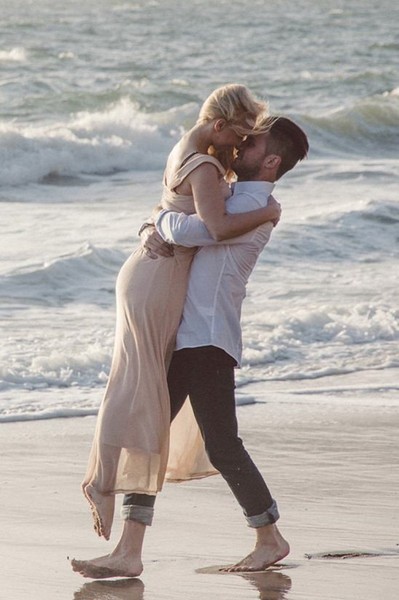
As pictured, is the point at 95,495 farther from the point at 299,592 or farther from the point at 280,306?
the point at 280,306

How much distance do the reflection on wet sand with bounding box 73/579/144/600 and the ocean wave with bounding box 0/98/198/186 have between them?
501 inches

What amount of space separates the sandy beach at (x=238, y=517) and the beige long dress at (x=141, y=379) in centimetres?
32

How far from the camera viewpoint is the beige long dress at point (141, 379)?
12.8 ft

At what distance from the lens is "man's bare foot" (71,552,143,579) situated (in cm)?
388

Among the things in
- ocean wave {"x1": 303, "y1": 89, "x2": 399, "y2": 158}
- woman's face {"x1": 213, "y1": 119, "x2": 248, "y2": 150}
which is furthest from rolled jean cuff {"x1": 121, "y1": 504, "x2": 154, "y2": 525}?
ocean wave {"x1": 303, "y1": 89, "x2": 399, "y2": 158}

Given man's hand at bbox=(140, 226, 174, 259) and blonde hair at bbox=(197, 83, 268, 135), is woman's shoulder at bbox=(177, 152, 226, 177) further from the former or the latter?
man's hand at bbox=(140, 226, 174, 259)

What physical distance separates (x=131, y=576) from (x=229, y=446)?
0.48m

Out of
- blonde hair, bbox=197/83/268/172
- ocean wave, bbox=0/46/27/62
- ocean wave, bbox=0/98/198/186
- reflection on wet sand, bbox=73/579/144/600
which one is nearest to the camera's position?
reflection on wet sand, bbox=73/579/144/600

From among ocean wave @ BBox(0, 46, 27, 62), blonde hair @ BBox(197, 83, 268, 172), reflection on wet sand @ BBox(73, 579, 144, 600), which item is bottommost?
reflection on wet sand @ BBox(73, 579, 144, 600)

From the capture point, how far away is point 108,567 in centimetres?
390

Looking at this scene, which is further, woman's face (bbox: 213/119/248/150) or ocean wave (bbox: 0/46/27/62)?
ocean wave (bbox: 0/46/27/62)

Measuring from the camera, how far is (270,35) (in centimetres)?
3878

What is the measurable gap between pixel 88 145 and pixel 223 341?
50.6ft

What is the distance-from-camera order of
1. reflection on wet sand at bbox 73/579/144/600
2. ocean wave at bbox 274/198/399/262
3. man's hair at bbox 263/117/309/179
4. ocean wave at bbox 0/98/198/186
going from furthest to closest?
ocean wave at bbox 0/98/198/186
ocean wave at bbox 274/198/399/262
man's hair at bbox 263/117/309/179
reflection on wet sand at bbox 73/579/144/600
